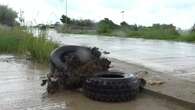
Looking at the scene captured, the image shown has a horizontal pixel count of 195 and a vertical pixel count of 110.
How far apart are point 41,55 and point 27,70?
179 cm

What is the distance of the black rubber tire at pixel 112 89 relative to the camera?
6.46 meters

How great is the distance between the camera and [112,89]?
6473mm

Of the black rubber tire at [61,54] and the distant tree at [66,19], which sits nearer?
the black rubber tire at [61,54]

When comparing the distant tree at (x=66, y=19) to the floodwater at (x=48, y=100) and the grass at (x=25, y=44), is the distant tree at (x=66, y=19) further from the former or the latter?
the floodwater at (x=48, y=100)

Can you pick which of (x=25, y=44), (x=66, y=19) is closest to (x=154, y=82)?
(x=25, y=44)

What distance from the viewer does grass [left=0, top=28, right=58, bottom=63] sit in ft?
39.4

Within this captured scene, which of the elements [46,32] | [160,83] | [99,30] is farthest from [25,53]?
[99,30]

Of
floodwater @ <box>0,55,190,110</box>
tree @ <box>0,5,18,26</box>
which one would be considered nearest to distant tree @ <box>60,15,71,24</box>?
tree @ <box>0,5,18,26</box>

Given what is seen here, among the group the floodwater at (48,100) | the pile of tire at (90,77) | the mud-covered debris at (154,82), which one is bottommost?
the floodwater at (48,100)

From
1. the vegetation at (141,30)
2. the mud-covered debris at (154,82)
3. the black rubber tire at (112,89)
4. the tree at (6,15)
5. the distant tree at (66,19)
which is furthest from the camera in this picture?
the distant tree at (66,19)

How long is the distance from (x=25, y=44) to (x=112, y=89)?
25.7ft

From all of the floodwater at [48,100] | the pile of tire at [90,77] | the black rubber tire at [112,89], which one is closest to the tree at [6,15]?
the floodwater at [48,100]

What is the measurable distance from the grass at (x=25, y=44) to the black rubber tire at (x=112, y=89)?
5.16 m

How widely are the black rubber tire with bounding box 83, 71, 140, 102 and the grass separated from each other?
16.9ft
